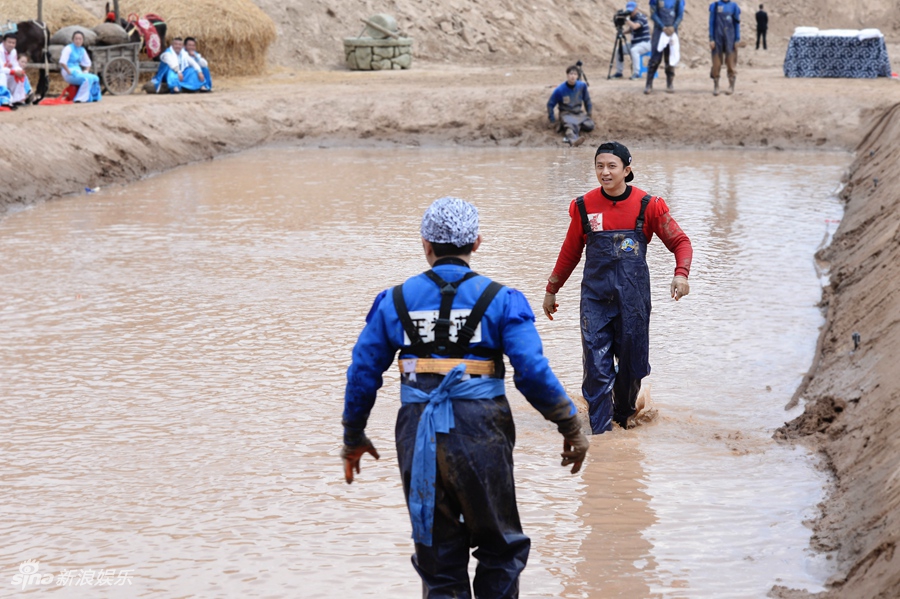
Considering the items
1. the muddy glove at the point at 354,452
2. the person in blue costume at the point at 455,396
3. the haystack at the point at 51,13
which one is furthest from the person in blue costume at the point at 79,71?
the person in blue costume at the point at 455,396

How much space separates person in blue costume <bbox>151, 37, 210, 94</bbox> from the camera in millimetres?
20391

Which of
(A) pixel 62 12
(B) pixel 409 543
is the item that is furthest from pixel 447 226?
(A) pixel 62 12

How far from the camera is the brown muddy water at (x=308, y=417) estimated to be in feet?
15.0

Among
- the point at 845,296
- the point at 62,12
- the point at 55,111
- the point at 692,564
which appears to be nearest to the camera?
the point at 692,564

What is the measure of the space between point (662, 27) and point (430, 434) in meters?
17.7

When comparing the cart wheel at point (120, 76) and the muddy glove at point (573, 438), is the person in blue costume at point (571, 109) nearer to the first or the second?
the cart wheel at point (120, 76)

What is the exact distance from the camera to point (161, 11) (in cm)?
2228

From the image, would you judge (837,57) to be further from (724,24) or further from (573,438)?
(573,438)

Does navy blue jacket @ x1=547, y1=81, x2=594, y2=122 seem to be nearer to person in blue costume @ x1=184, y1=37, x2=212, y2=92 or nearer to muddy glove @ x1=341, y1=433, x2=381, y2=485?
person in blue costume @ x1=184, y1=37, x2=212, y2=92

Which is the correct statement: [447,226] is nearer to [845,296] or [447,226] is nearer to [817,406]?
[817,406]

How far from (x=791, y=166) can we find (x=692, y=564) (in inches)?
519
